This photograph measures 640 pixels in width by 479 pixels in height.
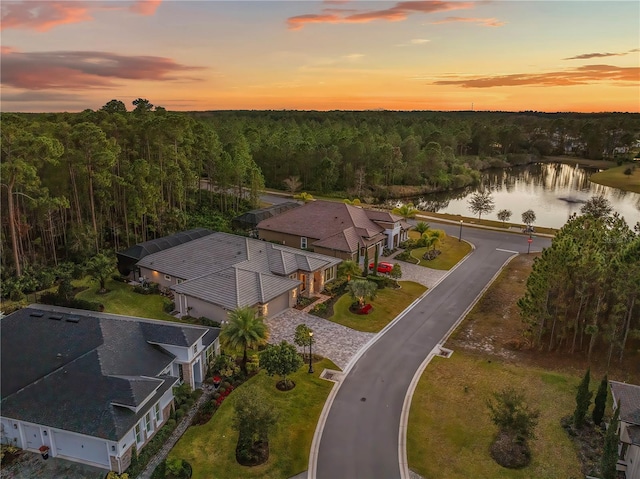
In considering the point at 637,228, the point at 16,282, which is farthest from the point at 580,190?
the point at 16,282

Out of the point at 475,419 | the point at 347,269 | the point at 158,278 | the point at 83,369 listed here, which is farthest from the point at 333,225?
the point at 83,369

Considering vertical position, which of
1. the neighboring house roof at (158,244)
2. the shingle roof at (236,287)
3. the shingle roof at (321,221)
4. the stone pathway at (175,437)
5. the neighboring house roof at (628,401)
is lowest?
the stone pathway at (175,437)

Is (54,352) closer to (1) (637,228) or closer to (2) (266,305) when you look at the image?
(2) (266,305)

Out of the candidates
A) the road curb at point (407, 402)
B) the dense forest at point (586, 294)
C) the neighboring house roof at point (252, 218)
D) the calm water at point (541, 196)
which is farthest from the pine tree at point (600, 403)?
the calm water at point (541, 196)

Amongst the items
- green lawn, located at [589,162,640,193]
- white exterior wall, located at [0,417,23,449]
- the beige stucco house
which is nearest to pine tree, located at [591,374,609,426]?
the beige stucco house

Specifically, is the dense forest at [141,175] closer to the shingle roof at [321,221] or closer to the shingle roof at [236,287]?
the shingle roof at [321,221]

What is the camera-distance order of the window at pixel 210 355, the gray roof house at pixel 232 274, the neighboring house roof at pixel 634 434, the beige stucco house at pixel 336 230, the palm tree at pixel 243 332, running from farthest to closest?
the beige stucco house at pixel 336 230 → the gray roof house at pixel 232 274 → the window at pixel 210 355 → the palm tree at pixel 243 332 → the neighboring house roof at pixel 634 434
